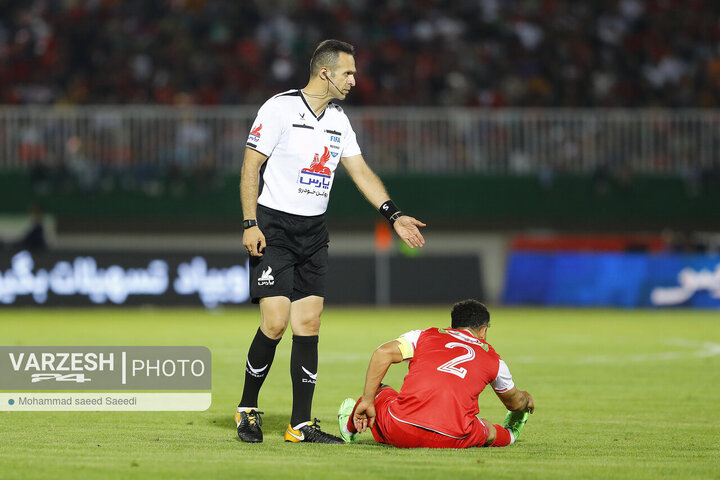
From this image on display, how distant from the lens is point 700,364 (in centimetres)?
1361

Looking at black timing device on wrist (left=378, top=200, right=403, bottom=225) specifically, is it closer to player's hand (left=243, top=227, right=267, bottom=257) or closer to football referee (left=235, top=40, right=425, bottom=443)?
football referee (left=235, top=40, right=425, bottom=443)

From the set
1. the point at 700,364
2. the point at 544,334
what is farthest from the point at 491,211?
the point at 700,364

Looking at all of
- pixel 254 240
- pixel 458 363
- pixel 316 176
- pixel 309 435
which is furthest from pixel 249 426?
pixel 316 176

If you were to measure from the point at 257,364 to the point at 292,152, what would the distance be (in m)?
1.45

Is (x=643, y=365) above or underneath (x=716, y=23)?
underneath

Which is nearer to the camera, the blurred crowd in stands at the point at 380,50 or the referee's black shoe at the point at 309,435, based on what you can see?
the referee's black shoe at the point at 309,435

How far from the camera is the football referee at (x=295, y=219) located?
7.52m

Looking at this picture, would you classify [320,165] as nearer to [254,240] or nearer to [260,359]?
[254,240]

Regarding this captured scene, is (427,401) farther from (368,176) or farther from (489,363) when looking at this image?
(368,176)

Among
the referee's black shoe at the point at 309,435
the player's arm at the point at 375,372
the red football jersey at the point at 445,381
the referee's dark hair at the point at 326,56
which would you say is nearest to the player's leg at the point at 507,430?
the red football jersey at the point at 445,381

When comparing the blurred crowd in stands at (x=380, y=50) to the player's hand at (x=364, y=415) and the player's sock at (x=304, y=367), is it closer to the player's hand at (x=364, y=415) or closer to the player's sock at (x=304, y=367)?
the player's sock at (x=304, y=367)

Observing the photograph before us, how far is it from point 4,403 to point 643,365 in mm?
7715

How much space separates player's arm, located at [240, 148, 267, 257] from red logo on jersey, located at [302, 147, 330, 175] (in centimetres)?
33

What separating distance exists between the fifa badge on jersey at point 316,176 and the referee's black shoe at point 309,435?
156 centimetres
